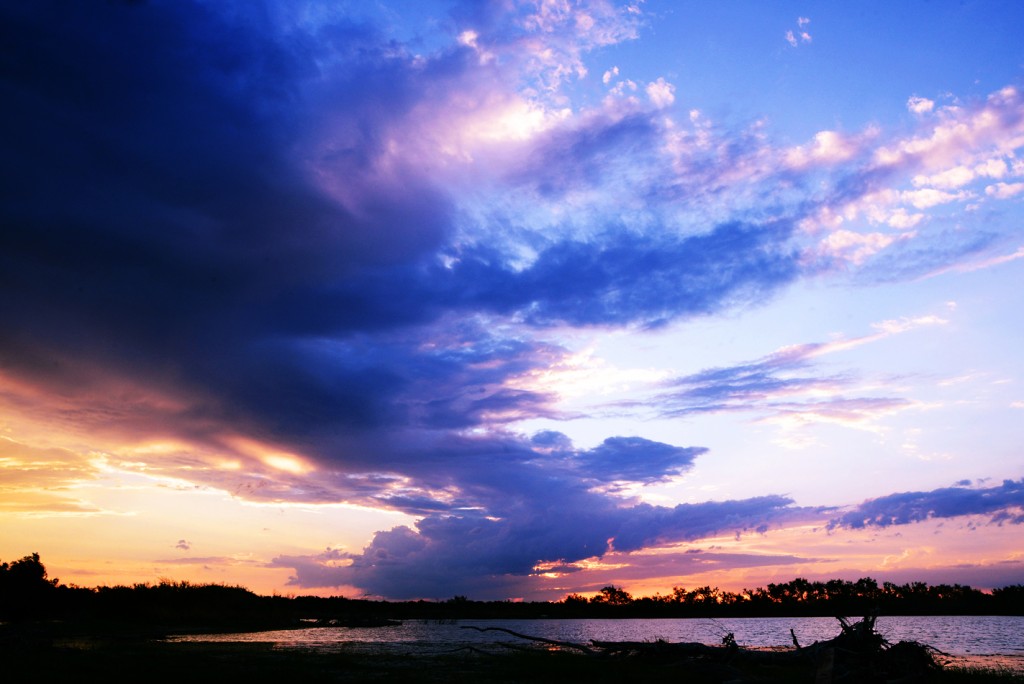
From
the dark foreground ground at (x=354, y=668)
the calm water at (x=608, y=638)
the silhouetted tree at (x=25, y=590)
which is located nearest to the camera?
the dark foreground ground at (x=354, y=668)

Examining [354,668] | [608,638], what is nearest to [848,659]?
[354,668]

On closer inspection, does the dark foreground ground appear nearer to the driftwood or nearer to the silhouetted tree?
the driftwood

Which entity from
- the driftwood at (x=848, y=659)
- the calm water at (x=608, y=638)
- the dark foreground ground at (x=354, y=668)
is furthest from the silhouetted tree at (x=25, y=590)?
the driftwood at (x=848, y=659)

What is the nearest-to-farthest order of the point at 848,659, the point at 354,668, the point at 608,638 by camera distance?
the point at 848,659
the point at 354,668
the point at 608,638

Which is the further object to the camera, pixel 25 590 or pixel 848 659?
pixel 25 590

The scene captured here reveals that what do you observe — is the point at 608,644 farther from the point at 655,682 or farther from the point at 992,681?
the point at 992,681

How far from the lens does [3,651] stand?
3161 cm

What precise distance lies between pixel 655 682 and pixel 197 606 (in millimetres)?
83553

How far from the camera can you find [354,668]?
28.0m

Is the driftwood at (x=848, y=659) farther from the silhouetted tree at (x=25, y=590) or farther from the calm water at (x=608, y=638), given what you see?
the silhouetted tree at (x=25, y=590)

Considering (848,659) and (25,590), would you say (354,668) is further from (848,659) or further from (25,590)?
(25,590)

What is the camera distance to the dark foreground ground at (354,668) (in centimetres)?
2245

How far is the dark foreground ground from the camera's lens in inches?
884

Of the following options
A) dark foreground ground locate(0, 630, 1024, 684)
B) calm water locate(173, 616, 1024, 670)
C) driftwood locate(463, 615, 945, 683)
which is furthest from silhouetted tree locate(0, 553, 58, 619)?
driftwood locate(463, 615, 945, 683)
